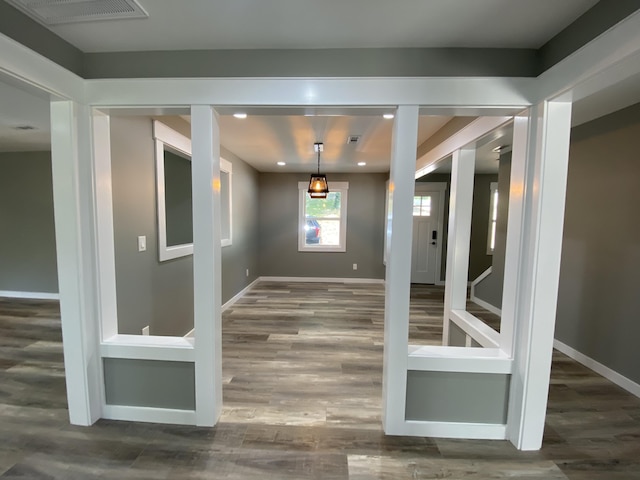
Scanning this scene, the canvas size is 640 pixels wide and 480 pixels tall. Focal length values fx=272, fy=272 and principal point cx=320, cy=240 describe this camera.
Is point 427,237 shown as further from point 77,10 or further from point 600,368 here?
point 77,10

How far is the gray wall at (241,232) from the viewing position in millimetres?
4242

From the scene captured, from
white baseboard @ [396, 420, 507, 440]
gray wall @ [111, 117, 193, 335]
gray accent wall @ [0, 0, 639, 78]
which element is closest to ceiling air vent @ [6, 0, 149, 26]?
gray accent wall @ [0, 0, 639, 78]

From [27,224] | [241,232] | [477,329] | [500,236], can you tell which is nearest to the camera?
[477,329]

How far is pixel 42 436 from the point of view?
1659 mm

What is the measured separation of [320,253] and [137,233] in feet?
13.7

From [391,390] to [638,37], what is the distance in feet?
6.38

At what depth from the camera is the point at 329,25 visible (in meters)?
1.36

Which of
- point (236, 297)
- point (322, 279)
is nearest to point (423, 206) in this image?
point (322, 279)

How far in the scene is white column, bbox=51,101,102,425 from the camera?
1.55 meters

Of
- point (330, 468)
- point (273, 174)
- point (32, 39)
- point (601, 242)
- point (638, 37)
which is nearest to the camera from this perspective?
point (638, 37)

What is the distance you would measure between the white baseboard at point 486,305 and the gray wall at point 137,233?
440 cm

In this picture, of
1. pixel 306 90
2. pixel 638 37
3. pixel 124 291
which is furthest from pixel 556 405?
pixel 124 291

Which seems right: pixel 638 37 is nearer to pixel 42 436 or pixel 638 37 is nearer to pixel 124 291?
pixel 124 291

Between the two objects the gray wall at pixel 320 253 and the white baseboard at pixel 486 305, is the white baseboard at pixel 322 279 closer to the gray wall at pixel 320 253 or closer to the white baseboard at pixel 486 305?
the gray wall at pixel 320 253
